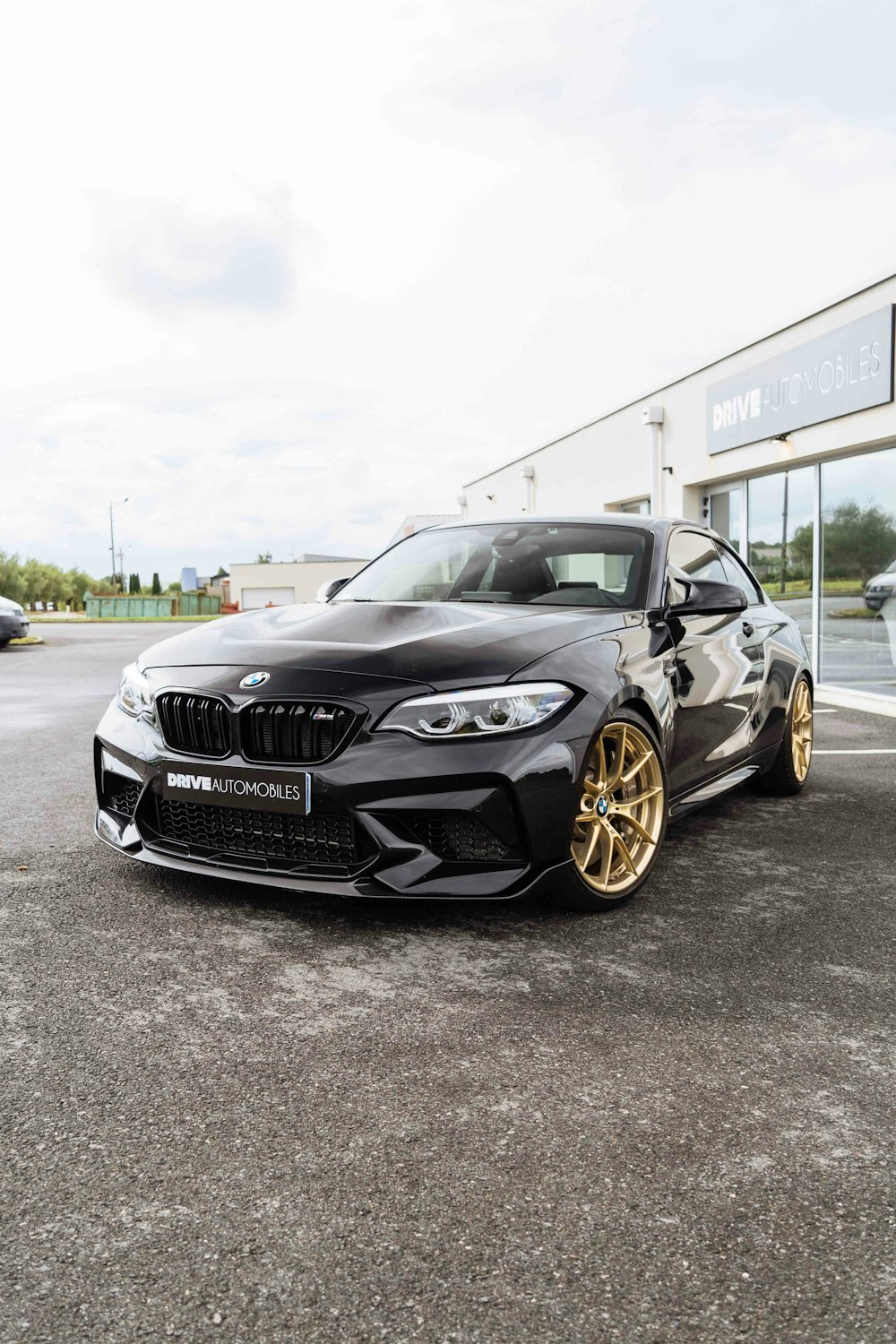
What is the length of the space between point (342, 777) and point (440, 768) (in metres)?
0.32

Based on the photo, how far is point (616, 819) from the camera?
12.9ft

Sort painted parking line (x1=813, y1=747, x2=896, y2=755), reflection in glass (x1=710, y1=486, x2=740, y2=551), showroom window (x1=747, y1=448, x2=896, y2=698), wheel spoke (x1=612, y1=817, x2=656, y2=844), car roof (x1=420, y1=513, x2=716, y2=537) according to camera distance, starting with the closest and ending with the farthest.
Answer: wheel spoke (x1=612, y1=817, x2=656, y2=844), car roof (x1=420, y1=513, x2=716, y2=537), painted parking line (x1=813, y1=747, x2=896, y2=755), showroom window (x1=747, y1=448, x2=896, y2=698), reflection in glass (x1=710, y1=486, x2=740, y2=551)

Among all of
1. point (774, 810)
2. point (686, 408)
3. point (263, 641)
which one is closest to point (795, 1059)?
point (263, 641)

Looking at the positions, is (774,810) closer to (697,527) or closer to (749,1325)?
(697,527)

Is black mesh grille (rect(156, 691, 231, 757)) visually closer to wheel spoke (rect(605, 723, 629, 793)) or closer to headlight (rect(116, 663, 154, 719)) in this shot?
headlight (rect(116, 663, 154, 719))

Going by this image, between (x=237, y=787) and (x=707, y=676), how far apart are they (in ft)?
7.16

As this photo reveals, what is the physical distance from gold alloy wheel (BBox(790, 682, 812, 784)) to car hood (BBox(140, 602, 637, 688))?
7.51ft

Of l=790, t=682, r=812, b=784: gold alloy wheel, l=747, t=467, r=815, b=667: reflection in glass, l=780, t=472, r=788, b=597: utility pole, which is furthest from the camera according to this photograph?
l=780, t=472, r=788, b=597: utility pole

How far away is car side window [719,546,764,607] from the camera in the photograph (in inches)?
222

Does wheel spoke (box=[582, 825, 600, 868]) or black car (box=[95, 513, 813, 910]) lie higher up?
black car (box=[95, 513, 813, 910])

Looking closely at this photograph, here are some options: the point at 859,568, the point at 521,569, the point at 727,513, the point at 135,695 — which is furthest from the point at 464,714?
the point at 727,513

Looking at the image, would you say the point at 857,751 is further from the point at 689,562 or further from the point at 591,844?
the point at 591,844

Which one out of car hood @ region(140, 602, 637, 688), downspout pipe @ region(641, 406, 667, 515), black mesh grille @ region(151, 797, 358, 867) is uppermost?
downspout pipe @ region(641, 406, 667, 515)

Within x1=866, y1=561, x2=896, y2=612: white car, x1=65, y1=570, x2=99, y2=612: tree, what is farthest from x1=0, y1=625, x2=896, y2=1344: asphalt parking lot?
x1=65, y1=570, x2=99, y2=612: tree
